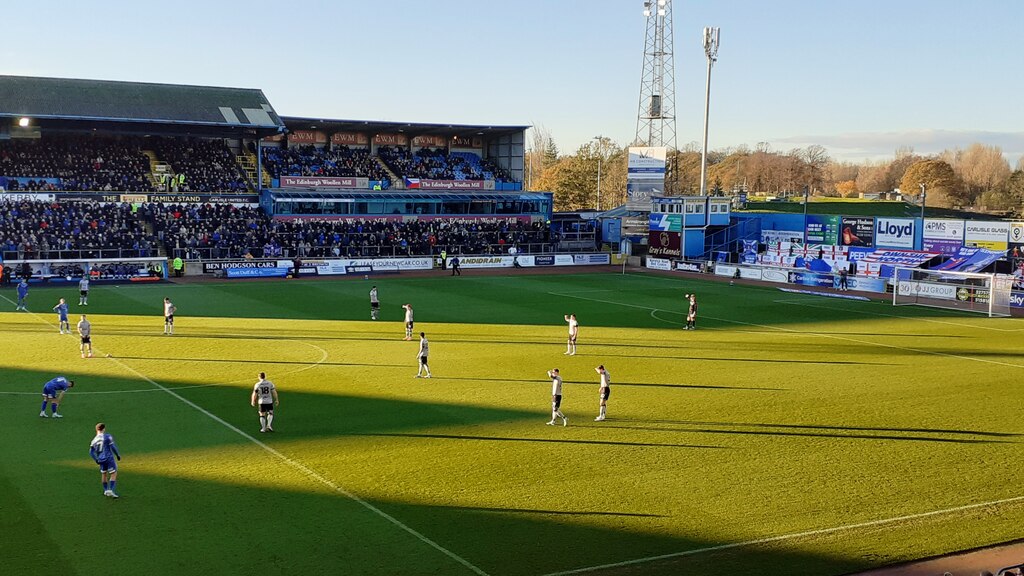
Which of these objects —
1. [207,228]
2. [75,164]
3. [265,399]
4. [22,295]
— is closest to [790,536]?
[265,399]

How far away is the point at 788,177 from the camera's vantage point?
150m

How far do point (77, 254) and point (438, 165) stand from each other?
1451 inches

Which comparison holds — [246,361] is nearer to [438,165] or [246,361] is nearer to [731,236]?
[731,236]

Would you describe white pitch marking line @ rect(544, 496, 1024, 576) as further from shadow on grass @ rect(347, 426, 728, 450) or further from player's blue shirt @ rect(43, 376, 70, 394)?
player's blue shirt @ rect(43, 376, 70, 394)

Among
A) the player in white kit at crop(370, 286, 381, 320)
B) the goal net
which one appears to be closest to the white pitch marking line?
the player in white kit at crop(370, 286, 381, 320)

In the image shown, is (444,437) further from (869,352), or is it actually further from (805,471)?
(869,352)

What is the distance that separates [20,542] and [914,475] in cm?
1712

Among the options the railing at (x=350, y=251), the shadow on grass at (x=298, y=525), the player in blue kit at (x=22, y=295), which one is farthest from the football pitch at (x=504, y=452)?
the railing at (x=350, y=251)

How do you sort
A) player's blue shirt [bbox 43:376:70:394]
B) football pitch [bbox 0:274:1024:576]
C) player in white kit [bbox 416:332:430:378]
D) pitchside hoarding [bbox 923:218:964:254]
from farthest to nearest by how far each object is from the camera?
pitchside hoarding [bbox 923:218:964:254] → player in white kit [bbox 416:332:430:378] → player's blue shirt [bbox 43:376:70:394] → football pitch [bbox 0:274:1024:576]

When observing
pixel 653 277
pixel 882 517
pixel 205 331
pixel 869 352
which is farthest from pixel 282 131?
pixel 882 517

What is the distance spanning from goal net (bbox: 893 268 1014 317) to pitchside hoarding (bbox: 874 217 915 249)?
4347mm

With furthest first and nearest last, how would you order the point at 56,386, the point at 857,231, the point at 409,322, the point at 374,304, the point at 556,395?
1. the point at 857,231
2. the point at 374,304
3. the point at 409,322
4. the point at 556,395
5. the point at 56,386

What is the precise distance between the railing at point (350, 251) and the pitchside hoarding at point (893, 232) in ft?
85.6

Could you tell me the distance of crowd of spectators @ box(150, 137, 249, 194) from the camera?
69.7m
